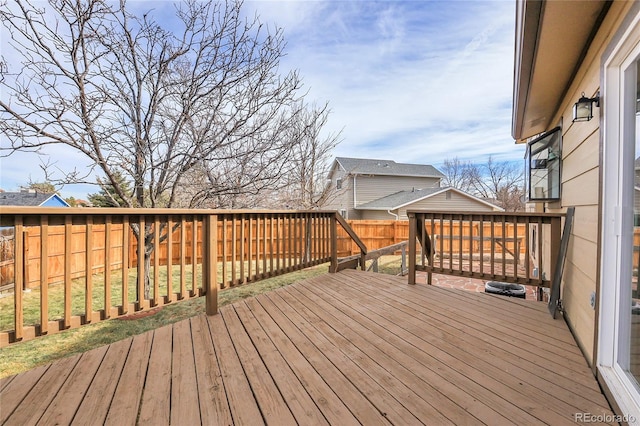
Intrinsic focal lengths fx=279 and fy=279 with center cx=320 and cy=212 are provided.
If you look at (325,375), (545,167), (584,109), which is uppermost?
(584,109)

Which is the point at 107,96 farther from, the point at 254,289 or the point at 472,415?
the point at 472,415

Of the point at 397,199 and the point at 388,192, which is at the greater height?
the point at 388,192

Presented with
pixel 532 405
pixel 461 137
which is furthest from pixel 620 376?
pixel 461 137

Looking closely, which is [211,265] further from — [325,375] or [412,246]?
[412,246]

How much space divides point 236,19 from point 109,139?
2660mm

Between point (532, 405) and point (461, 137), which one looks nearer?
point (532, 405)

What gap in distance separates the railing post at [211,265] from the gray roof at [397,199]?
12.9 m

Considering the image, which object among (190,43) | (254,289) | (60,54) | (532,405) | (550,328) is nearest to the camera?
(532,405)

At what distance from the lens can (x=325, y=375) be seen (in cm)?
175

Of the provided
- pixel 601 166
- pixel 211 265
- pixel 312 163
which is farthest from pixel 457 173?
pixel 211 265

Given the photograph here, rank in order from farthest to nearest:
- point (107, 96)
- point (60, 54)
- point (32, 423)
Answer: point (107, 96)
point (60, 54)
point (32, 423)

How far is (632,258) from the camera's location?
4.85 feet

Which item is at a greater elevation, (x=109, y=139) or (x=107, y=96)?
(x=107, y=96)

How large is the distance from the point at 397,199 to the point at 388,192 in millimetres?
1555
